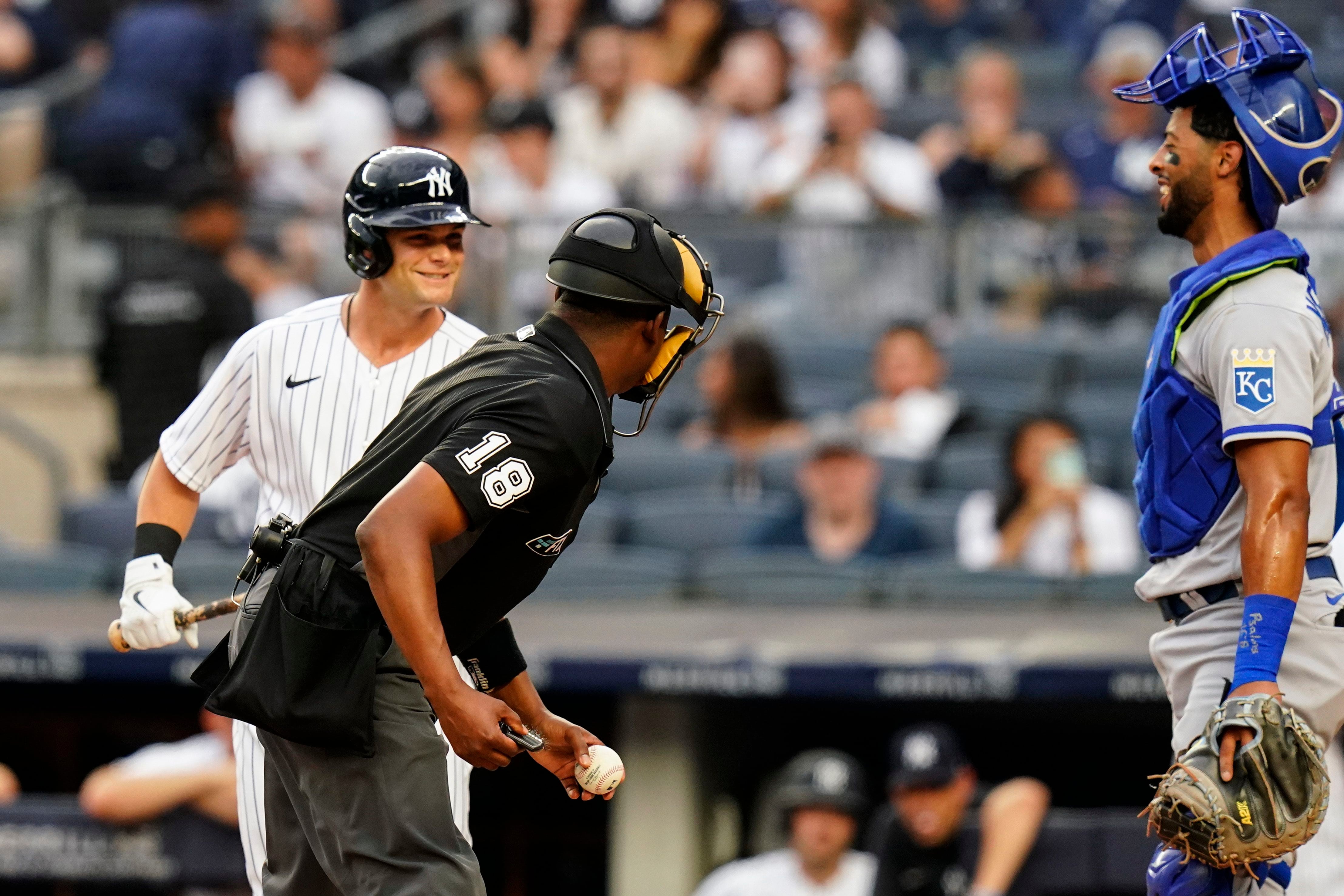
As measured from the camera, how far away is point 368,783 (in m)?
3.42

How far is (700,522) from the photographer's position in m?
8.16

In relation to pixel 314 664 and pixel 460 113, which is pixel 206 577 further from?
pixel 314 664

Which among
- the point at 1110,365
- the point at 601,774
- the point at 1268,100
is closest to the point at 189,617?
the point at 601,774

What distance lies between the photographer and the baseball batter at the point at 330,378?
419 cm

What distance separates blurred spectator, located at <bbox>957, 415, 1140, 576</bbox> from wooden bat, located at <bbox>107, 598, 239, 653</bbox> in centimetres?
398

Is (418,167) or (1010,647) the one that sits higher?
(418,167)

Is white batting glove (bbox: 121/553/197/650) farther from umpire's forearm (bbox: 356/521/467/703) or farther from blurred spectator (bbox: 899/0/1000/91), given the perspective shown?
blurred spectator (bbox: 899/0/1000/91)

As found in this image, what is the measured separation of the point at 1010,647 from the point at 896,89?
556 cm

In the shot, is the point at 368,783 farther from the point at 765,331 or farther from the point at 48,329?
the point at 48,329

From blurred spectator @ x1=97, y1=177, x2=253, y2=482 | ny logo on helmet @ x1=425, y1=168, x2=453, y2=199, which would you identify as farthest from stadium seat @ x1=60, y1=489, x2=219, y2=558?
ny logo on helmet @ x1=425, y1=168, x2=453, y2=199

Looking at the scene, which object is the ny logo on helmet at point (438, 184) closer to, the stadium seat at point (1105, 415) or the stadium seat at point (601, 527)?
the stadium seat at point (601, 527)

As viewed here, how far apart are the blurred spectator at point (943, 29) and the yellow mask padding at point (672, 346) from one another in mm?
9130

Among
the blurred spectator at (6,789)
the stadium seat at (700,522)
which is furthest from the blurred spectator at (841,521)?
the blurred spectator at (6,789)

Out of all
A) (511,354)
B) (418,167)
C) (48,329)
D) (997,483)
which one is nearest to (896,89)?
(997,483)
